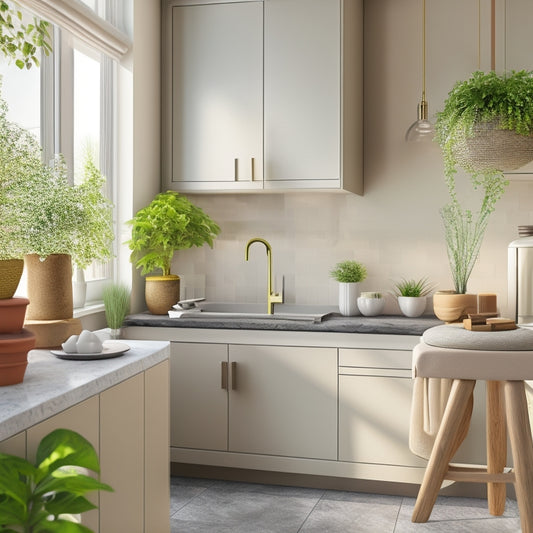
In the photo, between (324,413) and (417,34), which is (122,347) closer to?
(324,413)

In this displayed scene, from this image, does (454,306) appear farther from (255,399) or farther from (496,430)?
(255,399)

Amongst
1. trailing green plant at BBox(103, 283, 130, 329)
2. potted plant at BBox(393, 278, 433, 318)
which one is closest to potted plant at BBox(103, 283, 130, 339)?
trailing green plant at BBox(103, 283, 130, 329)

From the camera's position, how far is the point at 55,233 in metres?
2.06

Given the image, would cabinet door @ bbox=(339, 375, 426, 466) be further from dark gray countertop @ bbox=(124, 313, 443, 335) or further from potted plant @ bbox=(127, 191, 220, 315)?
potted plant @ bbox=(127, 191, 220, 315)

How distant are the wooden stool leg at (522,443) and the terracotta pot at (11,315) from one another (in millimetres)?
1686

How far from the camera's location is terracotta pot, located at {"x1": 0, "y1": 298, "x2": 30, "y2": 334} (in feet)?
6.13

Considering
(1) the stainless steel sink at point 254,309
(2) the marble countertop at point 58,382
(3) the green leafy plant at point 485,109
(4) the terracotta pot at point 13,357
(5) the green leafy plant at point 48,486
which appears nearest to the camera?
(5) the green leafy plant at point 48,486

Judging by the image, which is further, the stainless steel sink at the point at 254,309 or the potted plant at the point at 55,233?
the stainless steel sink at the point at 254,309

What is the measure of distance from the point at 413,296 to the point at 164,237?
1.29 meters

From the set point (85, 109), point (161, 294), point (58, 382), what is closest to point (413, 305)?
point (161, 294)

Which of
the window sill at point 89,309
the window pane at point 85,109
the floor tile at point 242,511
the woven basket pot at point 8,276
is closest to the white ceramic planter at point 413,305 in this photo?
the floor tile at point 242,511

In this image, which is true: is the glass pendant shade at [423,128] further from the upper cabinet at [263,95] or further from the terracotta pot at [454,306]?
the terracotta pot at [454,306]

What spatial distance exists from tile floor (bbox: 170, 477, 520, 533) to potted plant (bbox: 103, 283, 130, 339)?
2.72 feet

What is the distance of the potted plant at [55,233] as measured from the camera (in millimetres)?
2000
